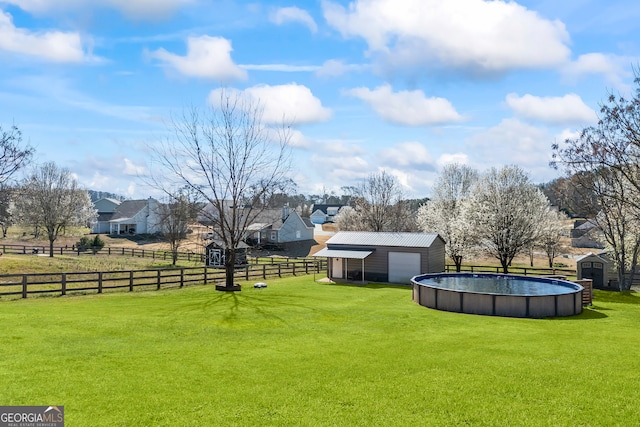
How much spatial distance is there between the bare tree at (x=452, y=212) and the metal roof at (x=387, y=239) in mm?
7764

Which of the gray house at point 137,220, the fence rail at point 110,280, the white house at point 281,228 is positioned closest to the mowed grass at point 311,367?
the fence rail at point 110,280

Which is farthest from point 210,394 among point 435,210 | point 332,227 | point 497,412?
point 332,227

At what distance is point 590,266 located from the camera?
32.2 metres

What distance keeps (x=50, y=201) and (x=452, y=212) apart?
4734cm

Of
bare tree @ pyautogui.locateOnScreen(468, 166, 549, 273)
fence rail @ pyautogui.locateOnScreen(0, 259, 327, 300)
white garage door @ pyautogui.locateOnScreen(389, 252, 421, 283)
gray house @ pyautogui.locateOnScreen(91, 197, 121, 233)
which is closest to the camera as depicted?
fence rail @ pyautogui.locateOnScreen(0, 259, 327, 300)

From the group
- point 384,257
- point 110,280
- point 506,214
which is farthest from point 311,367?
point 506,214

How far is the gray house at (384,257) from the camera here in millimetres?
31031

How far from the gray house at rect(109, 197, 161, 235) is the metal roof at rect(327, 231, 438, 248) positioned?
5365 cm

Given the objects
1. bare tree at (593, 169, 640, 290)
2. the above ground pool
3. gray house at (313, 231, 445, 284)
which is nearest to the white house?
gray house at (313, 231, 445, 284)

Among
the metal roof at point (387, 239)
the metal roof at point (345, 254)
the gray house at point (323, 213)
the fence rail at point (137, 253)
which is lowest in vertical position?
the fence rail at point (137, 253)

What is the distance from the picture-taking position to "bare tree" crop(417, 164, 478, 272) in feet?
129

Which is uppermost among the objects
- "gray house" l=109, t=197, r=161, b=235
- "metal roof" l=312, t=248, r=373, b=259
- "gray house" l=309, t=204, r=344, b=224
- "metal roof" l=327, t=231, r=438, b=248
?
"gray house" l=309, t=204, r=344, b=224

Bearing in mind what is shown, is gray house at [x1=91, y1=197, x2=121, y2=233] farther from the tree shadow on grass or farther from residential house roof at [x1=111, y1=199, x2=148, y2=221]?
the tree shadow on grass

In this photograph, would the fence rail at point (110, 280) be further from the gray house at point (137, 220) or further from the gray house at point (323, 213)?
the gray house at point (323, 213)
